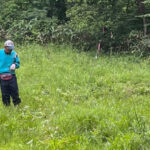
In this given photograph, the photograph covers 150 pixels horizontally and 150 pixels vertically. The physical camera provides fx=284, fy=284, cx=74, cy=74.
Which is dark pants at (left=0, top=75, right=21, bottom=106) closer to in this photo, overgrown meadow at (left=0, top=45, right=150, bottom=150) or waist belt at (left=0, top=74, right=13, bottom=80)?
waist belt at (left=0, top=74, right=13, bottom=80)

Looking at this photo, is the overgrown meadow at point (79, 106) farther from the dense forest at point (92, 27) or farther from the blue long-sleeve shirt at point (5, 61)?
the dense forest at point (92, 27)

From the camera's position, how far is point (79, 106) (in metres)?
6.09

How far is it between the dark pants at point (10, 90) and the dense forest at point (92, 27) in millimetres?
6371

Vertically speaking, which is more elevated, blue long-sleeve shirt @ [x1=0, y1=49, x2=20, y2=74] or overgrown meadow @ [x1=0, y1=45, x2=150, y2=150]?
blue long-sleeve shirt @ [x1=0, y1=49, x2=20, y2=74]

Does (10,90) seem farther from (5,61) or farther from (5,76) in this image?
(5,61)

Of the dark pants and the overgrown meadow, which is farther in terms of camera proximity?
the dark pants

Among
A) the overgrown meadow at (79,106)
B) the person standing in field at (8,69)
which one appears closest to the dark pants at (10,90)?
the person standing in field at (8,69)

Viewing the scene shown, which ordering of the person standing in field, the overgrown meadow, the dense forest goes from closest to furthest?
the overgrown meadow, the person standing in field, the dense forest

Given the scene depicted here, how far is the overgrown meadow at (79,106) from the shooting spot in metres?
4.59

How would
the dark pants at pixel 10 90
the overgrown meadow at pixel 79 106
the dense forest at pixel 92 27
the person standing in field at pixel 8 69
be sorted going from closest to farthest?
the overgrown meadow at pixel 79 106, the person standing in field at pixel 8 69, the dark pants at pixel 10 90, the dense forest at pixel 92 27

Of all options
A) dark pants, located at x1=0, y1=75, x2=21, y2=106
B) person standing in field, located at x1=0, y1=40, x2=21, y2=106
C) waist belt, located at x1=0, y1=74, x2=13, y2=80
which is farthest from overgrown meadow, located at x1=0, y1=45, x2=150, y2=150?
waist belt, located at x1=0, y1=74, x2=13, y2=80

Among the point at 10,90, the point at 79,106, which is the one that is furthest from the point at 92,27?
the point at 79,106

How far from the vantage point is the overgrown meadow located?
15.1 ft

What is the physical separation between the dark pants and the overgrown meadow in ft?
0.69
